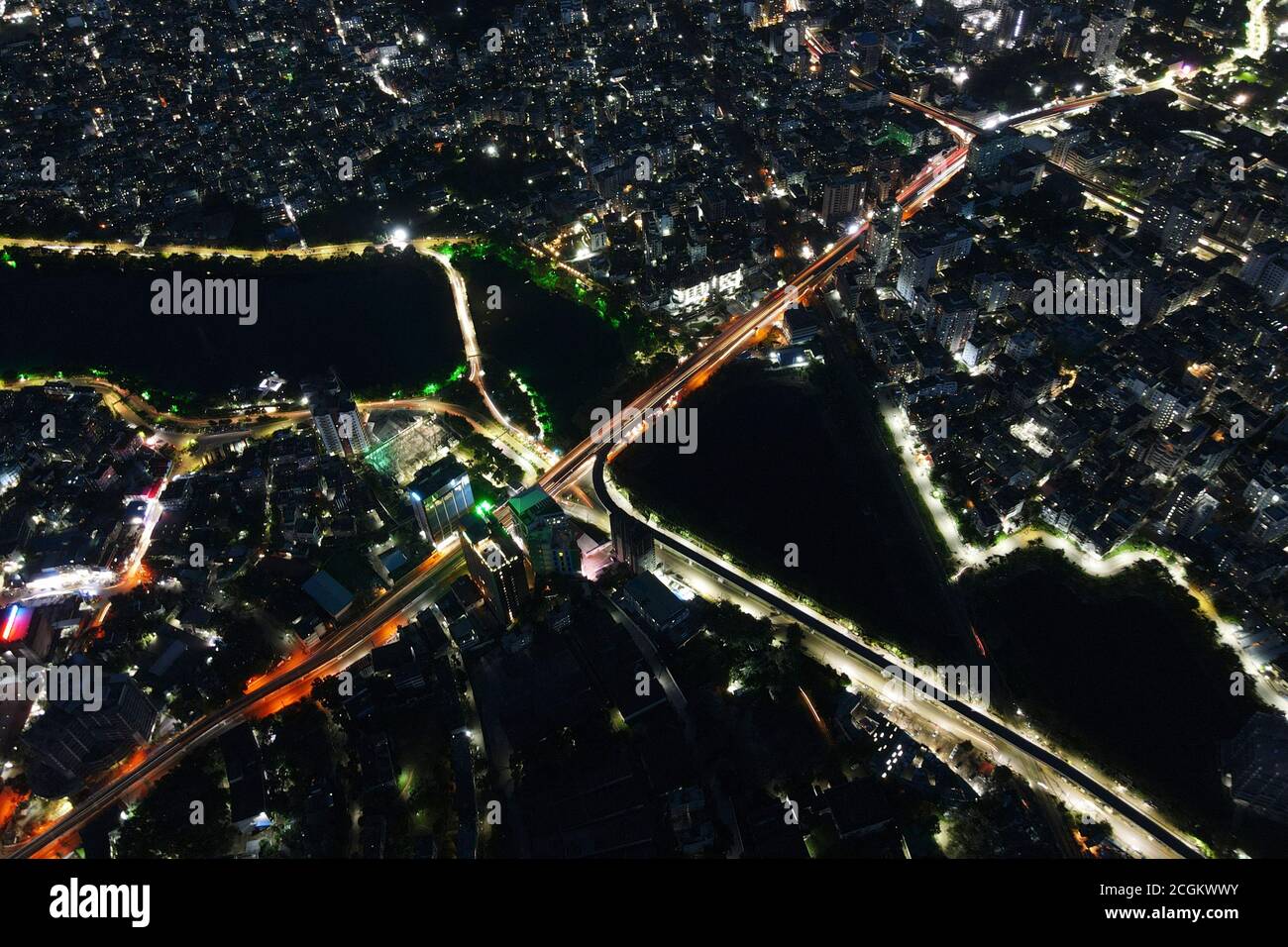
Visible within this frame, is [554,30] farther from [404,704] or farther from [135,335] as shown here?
[404,704]

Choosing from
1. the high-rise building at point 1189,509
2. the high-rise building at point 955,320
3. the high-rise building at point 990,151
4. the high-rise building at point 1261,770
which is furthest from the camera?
the high-rise building at point 990,151

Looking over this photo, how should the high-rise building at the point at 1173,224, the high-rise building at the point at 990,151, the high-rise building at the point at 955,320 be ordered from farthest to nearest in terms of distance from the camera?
the high-rise building at the point at 990,151, the high-rise building at the point at 1173,224, the high-rise building at the point at 955,320

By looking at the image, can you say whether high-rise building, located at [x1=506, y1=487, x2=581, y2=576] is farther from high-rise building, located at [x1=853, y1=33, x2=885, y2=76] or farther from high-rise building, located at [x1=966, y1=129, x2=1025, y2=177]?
high-rise building, located at [x1=853, y1=33, x2=885, y2=76]

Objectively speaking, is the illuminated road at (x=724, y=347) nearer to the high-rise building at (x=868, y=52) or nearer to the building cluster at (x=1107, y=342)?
the building cluster at (x=1107, y=342)

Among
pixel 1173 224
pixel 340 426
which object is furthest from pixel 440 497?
pixel 1173 224
